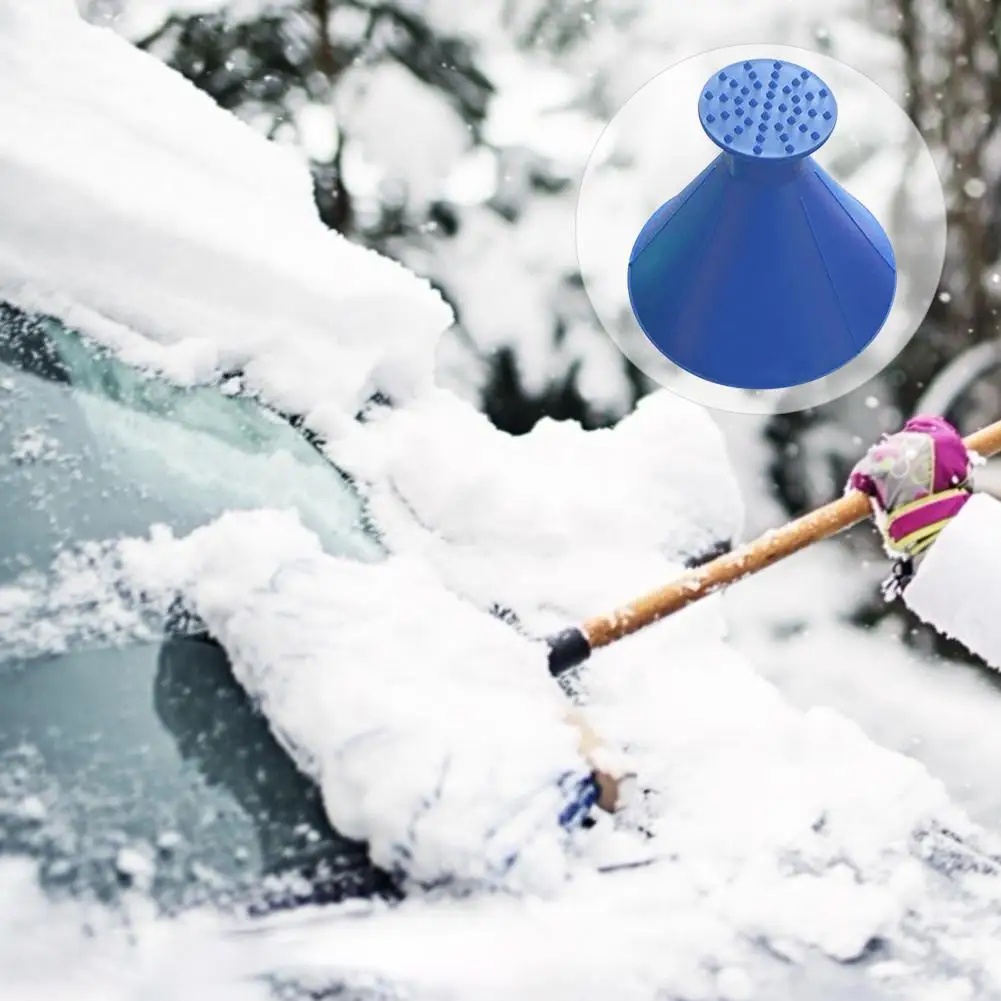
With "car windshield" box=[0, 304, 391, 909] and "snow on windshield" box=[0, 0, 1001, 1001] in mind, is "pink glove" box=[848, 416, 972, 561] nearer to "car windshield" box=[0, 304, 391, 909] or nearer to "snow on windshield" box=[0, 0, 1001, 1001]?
"snow on windshield" box=[0, 0, 1001, 1001]

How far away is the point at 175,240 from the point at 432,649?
1023mm

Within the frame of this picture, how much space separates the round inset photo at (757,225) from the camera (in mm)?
1938

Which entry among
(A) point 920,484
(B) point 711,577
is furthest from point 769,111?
(B) point 711,577

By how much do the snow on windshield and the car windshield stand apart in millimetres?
Answer: 49

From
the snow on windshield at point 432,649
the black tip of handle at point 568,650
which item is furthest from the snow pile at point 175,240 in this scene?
the black tip of handle at point 568,650

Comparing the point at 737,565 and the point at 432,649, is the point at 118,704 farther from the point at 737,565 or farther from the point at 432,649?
the point at 737,565

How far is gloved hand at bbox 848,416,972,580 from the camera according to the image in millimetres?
2055

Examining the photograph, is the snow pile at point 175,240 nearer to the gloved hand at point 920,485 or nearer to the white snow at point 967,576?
the gloved hand at point 920,485

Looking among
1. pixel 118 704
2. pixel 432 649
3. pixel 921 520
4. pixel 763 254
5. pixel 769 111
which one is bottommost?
pixel 118 704

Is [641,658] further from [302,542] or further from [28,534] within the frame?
[28,534]

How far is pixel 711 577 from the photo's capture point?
2137 mm

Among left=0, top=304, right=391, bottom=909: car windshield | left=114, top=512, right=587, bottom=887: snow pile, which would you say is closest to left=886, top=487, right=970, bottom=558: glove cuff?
left=114, top=512, right=587, bottom=887: snow pile

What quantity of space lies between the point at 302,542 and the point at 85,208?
0.81 m

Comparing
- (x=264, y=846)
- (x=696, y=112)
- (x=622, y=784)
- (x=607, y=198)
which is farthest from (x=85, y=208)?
(x=622, y=784)
